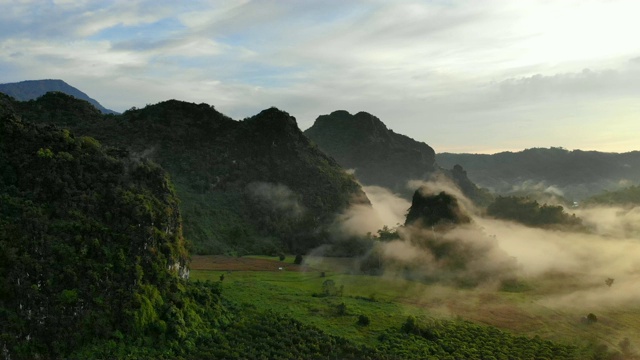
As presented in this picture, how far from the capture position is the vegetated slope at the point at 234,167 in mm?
147375

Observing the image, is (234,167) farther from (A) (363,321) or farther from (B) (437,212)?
(A) (363,321)

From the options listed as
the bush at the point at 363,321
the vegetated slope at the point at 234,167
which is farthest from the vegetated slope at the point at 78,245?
the vegetated slope at the point at 234,167

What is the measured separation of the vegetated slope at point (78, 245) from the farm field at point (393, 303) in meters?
19.4

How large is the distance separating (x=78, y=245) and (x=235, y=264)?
5551 cm

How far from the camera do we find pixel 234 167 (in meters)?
170

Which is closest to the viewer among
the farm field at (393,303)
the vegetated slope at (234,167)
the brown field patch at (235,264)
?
the farm field at (393,303)

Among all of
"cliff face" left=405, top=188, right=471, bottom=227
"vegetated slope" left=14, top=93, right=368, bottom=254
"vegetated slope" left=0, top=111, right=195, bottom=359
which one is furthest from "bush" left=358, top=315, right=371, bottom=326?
"vegetated slope" left=14, top=93, right=368, bottom=254

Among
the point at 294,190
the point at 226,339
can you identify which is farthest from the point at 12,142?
the point at 294,190

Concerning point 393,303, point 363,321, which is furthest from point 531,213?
point 363,321

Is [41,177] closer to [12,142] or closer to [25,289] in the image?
[12,142]

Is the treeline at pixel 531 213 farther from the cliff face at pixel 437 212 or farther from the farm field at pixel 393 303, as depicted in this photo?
the farm field at pixel 393 303

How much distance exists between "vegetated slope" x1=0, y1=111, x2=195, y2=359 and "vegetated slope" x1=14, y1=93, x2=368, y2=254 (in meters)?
67.8

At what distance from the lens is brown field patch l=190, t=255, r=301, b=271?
103 metres

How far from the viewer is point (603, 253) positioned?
14012cm
